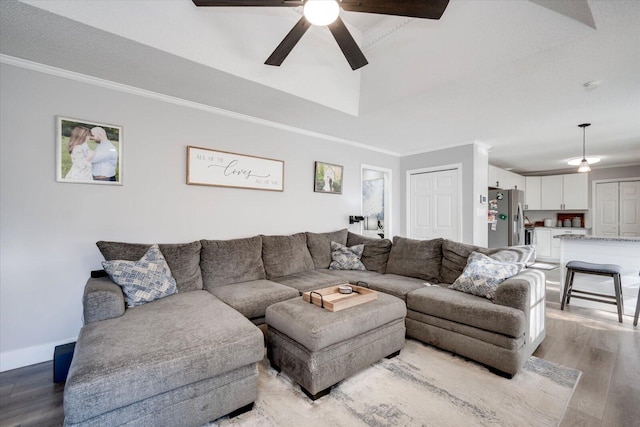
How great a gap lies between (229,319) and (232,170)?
198cm

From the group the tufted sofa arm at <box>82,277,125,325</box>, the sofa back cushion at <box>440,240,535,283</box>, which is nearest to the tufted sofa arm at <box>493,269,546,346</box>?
the sofa back cushion at <box>440,240,535,283</box>

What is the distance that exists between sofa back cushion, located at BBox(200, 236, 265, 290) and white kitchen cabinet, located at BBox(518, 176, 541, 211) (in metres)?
7.71

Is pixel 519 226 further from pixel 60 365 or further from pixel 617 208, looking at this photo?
pixel 60 365

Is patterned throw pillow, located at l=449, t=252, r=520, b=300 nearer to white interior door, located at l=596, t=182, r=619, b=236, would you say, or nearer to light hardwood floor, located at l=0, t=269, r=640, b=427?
light hardwood floor, located at l=0, t=269, r=640, b=427

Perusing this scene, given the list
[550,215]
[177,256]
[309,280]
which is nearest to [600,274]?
[309,280]

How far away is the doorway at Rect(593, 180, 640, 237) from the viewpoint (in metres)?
6.25

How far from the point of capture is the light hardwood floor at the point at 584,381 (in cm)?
163

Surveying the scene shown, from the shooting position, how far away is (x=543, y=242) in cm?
718

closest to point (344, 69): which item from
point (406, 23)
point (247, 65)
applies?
point (406, 23)

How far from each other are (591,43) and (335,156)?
3040 millimetres

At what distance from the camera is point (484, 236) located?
16.0ft

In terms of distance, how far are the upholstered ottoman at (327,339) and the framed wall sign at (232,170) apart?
5.76 ft

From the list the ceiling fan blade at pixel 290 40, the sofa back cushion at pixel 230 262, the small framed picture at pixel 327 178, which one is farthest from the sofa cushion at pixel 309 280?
the ceiling fan blade at pixel 290 40

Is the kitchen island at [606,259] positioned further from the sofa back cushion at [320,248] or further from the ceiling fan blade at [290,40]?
the ceiling fan blade at [290,40]
